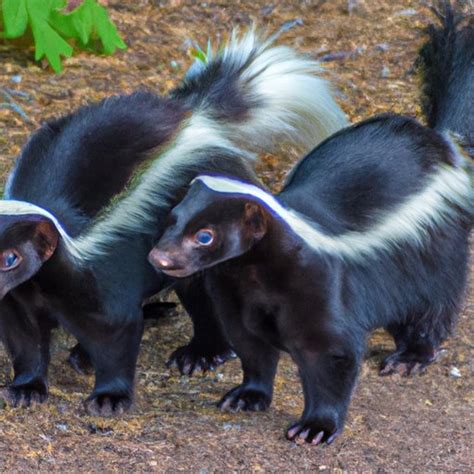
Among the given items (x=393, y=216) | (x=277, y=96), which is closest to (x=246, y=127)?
(x=277, y=96)

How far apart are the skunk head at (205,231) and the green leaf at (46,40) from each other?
2.86 metres

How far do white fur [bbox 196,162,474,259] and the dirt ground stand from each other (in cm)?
73

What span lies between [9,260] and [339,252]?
1330 millimetres

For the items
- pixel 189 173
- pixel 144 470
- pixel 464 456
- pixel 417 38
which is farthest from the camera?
pixel 417 38

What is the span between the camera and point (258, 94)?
630 cm

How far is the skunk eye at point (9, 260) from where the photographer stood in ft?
16.6

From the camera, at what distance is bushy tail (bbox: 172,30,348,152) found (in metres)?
6.23

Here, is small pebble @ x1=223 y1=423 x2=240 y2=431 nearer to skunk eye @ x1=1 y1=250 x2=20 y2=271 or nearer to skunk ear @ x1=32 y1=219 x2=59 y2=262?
skunk ear @ x1=32 y1=219 x2=59 y2=262

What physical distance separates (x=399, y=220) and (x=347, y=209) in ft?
0.91

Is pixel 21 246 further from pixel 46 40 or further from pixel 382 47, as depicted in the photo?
pixel 382 47

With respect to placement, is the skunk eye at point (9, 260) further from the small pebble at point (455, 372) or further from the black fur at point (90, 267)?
the small pebble at point (455, 372)

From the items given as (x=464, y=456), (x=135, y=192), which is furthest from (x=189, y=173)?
(x=464, y=456)

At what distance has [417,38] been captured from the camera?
30.6ft

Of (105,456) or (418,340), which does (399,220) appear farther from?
(105,456)
